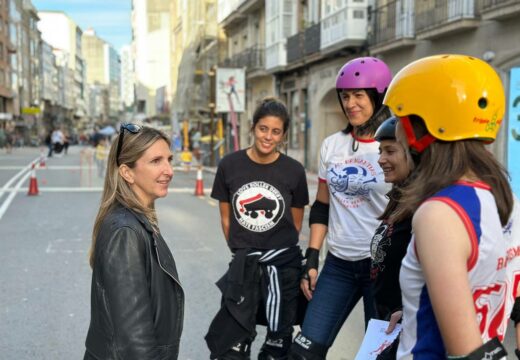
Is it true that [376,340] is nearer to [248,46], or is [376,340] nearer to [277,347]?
[277,347]

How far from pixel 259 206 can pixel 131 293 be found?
5.00ft

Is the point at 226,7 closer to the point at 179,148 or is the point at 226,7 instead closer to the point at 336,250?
the point at 179,148

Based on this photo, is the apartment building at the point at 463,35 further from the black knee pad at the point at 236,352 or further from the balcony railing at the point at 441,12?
the black knee pad at the point at 236,352

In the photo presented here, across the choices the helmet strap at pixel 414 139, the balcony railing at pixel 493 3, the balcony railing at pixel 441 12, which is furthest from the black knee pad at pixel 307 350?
the balcony railing at pixel 441 12

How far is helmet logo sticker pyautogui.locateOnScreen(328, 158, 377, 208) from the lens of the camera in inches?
116

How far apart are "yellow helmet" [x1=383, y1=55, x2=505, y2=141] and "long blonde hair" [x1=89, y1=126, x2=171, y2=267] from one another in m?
1.07

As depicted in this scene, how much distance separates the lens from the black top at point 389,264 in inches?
81.3

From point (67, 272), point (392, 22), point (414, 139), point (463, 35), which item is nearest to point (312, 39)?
point (392, 22)

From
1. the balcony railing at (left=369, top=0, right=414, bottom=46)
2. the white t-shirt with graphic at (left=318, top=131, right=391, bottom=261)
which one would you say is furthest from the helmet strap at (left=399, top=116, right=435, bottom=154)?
the balcony railing at (left=369, top=0, right=414, bottom=46)

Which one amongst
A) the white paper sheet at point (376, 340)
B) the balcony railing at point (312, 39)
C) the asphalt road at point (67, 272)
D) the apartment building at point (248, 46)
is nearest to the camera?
the white paper sheet at point (376, 340)

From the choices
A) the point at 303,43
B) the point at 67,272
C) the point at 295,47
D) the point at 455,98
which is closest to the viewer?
the point at 455,98

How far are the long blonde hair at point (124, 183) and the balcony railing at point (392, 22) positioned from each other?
561 inches

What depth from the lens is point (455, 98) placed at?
1473 mm

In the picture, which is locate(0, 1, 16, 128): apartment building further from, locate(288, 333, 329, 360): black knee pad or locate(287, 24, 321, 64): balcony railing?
locate(288, 333, 329, 360): black knee pad
